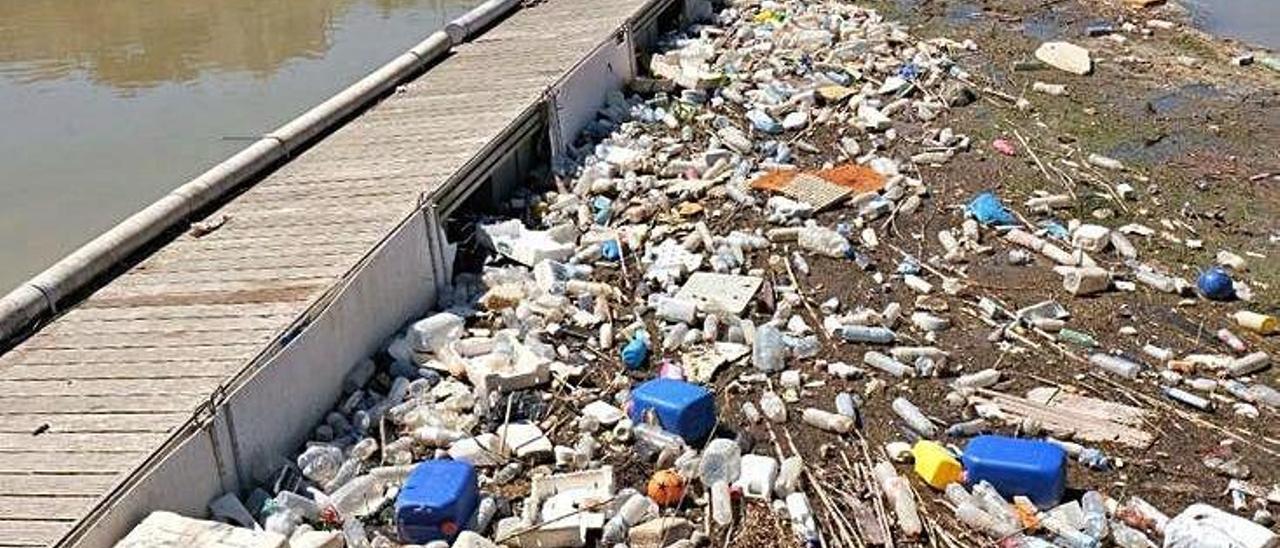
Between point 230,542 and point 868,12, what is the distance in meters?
11.7

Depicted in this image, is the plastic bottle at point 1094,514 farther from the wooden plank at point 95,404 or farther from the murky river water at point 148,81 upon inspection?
the murky river water at point 148,81

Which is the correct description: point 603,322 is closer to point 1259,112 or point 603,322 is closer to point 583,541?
point 583,541

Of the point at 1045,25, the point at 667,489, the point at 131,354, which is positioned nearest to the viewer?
the point at 667,489

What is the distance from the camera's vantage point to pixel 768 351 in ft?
19.6

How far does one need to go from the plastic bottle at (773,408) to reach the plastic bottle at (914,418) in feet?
1.71

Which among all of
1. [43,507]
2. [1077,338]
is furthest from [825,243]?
[43,507]

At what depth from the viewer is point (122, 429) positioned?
455 centimetres

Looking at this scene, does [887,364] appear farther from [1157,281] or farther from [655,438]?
[1157,281]

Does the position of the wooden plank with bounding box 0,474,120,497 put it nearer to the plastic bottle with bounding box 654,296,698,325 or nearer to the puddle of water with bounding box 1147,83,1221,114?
the plastic bottle with bounding box 654,296,698,325

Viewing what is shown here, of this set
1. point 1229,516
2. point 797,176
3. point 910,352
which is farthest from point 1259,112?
point 1229,516

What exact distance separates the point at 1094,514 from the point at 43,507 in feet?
12.7

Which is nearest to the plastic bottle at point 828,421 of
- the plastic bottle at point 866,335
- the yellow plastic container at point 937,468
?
the yellow plastic container at point 937,468

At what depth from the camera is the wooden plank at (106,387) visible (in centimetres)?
482

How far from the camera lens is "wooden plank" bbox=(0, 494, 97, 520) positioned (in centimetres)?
406
